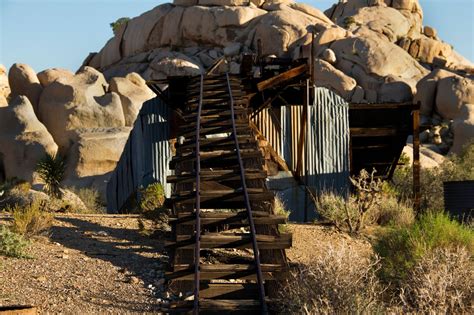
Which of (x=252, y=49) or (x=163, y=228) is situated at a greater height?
(x=252, y=49)

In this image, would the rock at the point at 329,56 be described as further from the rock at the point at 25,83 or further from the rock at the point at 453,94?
the rock at the point at 25,83

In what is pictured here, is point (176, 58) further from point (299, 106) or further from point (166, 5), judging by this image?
point (299, 106)

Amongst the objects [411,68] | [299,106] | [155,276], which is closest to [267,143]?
[299,106]

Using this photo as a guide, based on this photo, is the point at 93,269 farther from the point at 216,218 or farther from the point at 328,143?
the point at 328,143

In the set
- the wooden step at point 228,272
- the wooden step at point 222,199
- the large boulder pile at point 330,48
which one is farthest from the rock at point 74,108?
the wooden step at point 228,272

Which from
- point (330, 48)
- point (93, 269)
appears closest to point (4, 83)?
point (330, 48)

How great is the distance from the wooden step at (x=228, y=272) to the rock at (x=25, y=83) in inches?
1800

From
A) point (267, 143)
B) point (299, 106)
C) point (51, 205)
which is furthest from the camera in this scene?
point (299, 106)

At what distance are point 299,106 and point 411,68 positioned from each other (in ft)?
145

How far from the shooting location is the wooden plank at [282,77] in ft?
71.8

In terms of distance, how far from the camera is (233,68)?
6469 cm

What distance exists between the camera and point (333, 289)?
9.12 meters

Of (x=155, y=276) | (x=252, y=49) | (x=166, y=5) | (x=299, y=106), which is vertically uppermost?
(x=166, y=5)

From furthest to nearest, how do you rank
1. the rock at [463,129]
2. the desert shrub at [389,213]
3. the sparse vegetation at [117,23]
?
the sparse vegetation at [117,23] → the rock at [463,129] → the desert shrub at [389,213]
